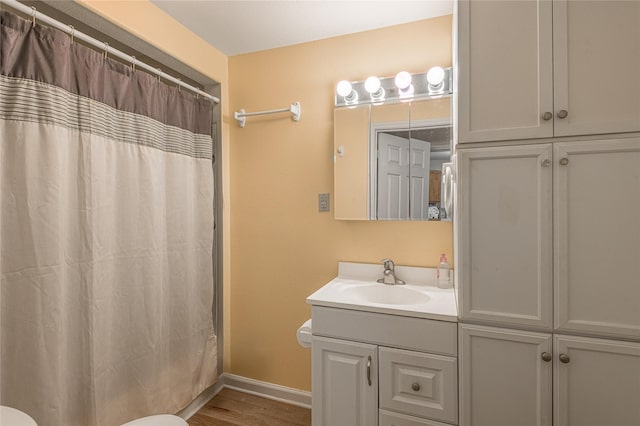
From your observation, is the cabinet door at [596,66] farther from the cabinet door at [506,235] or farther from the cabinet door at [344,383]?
the cabinet door at [344,383]

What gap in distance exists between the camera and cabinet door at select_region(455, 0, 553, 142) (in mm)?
1214

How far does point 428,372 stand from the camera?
1.42 metres

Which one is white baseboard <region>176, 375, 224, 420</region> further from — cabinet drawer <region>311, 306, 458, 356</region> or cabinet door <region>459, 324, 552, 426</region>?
cabinet door <region>459, 324, 552, 426</region>

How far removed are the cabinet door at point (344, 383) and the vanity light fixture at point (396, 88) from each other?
4.47 feet

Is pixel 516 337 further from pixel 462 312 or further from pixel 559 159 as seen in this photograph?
pixel 559 159

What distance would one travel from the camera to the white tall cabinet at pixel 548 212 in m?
1.15

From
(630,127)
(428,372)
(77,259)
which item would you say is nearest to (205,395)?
(77,259)

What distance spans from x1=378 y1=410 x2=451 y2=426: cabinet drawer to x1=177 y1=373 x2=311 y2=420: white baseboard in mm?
822

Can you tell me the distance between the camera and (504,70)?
4.13 feet

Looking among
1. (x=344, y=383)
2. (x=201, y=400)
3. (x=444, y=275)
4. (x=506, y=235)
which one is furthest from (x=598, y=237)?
(x=201, y=400)

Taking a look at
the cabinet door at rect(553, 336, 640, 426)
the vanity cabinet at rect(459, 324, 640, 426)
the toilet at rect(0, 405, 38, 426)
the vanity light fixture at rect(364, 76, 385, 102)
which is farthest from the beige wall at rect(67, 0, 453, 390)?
the toilet at rect(0, 405, 38, 426)

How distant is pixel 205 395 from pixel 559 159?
241cm

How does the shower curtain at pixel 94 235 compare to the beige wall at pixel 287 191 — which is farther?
the beige wall at pixel 287 191

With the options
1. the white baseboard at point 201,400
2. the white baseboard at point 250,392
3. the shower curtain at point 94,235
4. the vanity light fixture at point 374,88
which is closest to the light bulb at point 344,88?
the vanity light fixture at point 374,88
